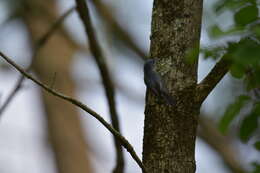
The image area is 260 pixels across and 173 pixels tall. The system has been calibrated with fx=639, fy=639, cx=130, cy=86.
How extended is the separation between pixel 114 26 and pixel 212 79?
13.7ft

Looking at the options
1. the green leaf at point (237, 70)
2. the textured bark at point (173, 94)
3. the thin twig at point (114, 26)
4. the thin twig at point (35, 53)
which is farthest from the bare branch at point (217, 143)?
the green leaf at point (237, 70)

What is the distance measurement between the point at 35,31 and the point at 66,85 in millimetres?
621

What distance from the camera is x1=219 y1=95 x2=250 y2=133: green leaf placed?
1.70m

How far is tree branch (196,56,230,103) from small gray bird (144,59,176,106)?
0.08m

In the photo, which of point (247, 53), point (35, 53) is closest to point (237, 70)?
point (247, 53)

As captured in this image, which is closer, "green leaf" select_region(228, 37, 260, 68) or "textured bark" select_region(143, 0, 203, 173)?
"green leaf" select_region(228, 37, 260, 68)

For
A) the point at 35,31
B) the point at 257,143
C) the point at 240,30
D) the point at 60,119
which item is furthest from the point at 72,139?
the point at 240,30

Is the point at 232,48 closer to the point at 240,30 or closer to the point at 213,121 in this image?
the point at 240,30

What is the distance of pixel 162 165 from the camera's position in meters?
1.61

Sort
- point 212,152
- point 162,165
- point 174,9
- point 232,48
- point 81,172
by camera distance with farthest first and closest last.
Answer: point 81,172
point 212,152
point 174,9
point 162,165
point 232,48

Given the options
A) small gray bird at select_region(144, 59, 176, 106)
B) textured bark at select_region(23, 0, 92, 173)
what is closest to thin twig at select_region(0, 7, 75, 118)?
small gray bird at select_region(144, 59, 176, 106)

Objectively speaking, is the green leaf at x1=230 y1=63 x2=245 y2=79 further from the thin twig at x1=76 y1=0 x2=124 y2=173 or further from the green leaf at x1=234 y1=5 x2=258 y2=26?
the thin twig at x1=76 y1=0 x2=124 y2=173

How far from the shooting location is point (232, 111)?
1717 millimetres

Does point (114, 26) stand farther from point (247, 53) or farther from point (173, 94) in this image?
point (247, 53)
